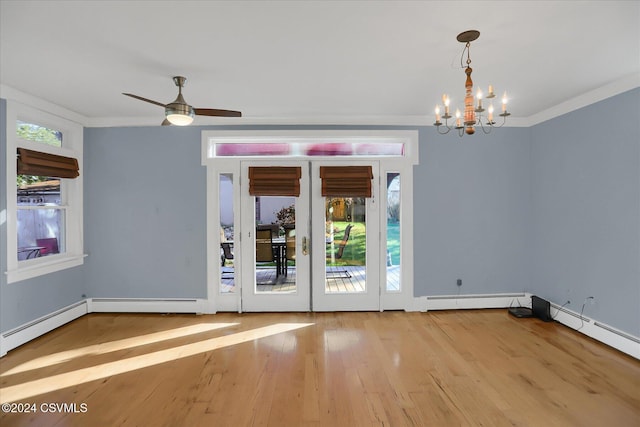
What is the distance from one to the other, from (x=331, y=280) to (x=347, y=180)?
1.37 m

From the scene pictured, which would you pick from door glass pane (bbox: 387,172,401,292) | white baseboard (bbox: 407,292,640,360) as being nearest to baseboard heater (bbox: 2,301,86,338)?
door glass pane (bbox: 387,172,401,292)

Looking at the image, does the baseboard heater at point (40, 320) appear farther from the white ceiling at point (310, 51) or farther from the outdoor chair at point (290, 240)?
the outdoor chair at point (290, 240)

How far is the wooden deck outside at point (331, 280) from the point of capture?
4383mm

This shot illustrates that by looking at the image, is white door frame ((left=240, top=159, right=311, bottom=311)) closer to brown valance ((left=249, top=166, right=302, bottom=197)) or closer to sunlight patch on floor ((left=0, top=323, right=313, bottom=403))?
brown valance ((left=249, top=166, right=302, bottom=197))

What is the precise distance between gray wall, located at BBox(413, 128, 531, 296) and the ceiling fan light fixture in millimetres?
2935

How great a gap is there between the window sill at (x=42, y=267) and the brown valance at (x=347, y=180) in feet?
10.9

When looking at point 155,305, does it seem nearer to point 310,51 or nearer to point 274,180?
point 274,180

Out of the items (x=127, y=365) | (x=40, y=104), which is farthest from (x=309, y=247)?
(x=40, y=104)

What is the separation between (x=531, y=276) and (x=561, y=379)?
2.03m

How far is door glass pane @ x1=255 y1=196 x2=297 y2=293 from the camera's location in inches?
172

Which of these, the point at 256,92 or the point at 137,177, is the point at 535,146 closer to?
the point at 256,92

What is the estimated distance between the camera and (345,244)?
14.4 feet

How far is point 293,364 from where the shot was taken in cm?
295

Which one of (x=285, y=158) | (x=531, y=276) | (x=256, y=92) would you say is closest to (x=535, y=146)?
(x=531, y=276)
